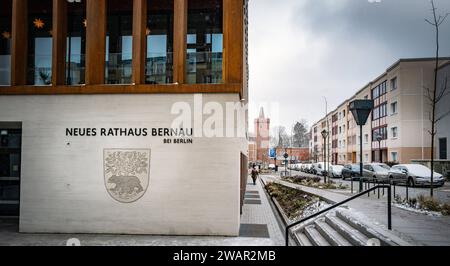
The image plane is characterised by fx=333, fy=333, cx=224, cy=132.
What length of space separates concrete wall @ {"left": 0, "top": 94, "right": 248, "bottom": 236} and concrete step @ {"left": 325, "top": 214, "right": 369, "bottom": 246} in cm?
265

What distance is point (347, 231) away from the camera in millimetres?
7828

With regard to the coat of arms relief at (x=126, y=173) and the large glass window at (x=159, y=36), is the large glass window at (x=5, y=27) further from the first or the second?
the coat of arms relief at (x=126, y=173)

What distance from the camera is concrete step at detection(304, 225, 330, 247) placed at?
26.2 ft

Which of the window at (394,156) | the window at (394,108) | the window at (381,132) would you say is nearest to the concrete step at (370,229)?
the window at (394,156)

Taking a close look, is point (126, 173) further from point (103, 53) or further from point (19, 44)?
point (19, 44)

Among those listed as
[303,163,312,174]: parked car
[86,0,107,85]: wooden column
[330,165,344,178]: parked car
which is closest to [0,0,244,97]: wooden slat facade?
[86,0,107,85]: wooden column

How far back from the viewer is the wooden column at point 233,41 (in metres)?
10.1

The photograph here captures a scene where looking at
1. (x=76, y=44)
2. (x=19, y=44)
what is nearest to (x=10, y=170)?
(x=19, y=44)

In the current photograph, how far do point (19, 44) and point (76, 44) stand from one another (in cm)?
199

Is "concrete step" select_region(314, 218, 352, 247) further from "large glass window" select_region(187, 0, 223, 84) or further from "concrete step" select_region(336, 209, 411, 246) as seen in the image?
"large glass window" select_region(187, 0, 223, 84)

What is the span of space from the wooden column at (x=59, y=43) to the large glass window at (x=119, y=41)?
4.60ft
